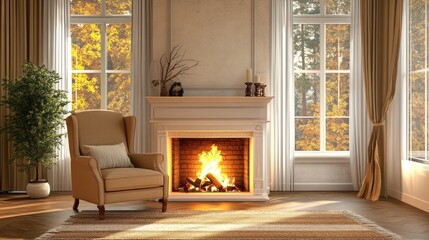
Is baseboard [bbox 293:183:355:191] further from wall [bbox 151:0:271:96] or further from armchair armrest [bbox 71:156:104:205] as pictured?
armchair armrest [bbox 71:156:104:205]

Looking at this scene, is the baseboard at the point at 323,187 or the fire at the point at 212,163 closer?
the fire at the point at 212,163

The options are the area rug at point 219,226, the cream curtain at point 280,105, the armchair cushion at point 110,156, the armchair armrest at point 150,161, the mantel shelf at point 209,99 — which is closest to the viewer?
the area rug at point 219,226

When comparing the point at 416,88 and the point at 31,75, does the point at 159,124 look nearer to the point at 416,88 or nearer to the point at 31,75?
the point at 31,75

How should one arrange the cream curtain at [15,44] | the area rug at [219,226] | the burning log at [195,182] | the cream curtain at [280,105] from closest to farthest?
the area rug at [219,226] → the burning log at [195,182] → the cream curtain at [15,44] → the cream curtain at [280,105]

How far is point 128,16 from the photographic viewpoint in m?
8.06

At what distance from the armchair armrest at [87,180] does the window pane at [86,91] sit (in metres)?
2.05

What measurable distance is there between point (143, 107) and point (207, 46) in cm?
126

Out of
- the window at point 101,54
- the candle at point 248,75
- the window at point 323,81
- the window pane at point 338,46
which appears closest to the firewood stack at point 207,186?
the candle at point 248,75

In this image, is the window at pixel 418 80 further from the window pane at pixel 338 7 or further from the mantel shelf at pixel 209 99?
the mantel shelf at pixel 209 99

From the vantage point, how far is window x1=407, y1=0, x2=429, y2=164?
650 cm

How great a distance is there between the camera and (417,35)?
22.0ft

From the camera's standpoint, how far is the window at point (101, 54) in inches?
318

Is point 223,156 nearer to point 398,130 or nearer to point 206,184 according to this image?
point 206,184

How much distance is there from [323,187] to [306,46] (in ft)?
6.55
